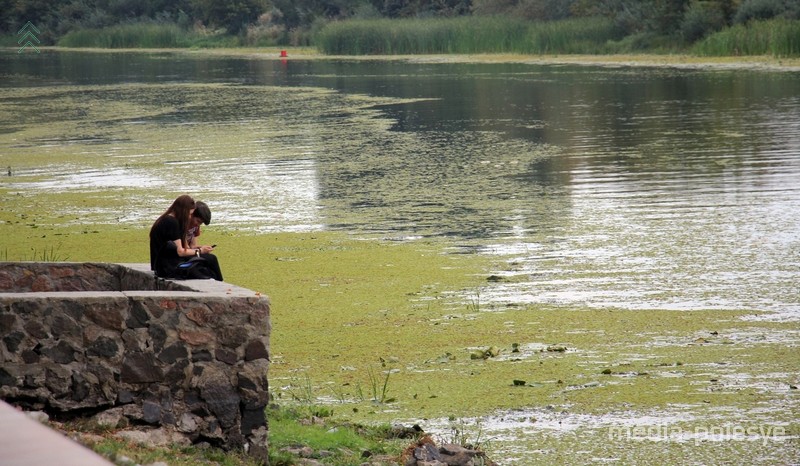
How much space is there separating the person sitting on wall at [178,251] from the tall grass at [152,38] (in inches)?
3233

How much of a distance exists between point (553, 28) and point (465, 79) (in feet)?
52.7

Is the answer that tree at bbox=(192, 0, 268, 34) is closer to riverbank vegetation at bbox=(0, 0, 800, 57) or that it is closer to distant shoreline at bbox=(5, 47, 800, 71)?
riverbank vegetation at bbox=(0, 0, 800, 57)

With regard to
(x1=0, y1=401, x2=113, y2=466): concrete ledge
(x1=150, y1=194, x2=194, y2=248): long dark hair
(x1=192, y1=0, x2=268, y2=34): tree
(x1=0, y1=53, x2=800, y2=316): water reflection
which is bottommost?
(x1=0, y1=53, x2=800, y2=316): water reflection

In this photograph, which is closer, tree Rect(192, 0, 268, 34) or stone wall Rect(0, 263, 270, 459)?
stone wall Rect(0, 263, 270, 459)

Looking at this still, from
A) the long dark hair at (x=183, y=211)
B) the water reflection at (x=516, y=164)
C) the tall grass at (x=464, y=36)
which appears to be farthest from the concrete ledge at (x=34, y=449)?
the tall grass at (x=464, y=36)

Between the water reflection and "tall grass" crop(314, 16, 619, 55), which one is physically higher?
"tall grass" crop(314, 16, 619, 55)

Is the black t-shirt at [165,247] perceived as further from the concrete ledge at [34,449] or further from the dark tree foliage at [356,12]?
the dark tree foliage at [356,12]

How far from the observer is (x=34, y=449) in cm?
175

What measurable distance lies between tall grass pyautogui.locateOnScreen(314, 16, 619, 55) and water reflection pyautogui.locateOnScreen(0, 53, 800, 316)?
1377cm

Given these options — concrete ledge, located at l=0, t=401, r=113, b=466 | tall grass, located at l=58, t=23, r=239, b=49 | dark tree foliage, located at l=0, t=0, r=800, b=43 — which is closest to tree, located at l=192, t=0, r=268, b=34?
dark tree foliage, located at l=0, t=0, r=800, b=43

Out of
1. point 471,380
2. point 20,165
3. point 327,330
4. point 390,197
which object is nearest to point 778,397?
point 471,380

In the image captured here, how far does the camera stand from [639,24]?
56656mm

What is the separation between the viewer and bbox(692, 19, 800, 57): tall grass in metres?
43.6

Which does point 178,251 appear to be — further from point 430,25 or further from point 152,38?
point 152,38
